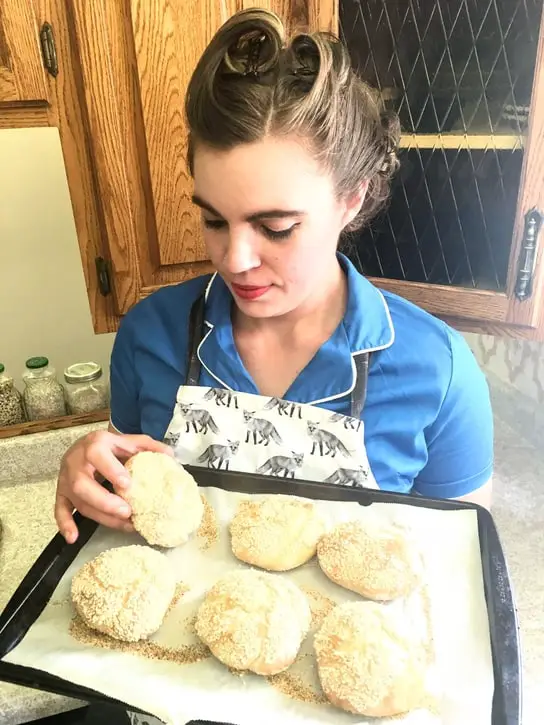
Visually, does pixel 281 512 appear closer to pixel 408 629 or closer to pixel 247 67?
pixel 408 629

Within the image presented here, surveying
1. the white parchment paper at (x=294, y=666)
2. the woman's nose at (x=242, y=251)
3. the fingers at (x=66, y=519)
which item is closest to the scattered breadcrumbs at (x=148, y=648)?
the white parchment paper at (x=294, y=666)

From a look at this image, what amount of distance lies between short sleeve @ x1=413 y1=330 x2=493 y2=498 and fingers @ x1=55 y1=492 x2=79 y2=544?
0.51 meters

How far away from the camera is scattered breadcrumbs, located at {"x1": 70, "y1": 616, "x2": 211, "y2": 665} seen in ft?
2.14

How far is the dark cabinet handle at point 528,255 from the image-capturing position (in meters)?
1.11

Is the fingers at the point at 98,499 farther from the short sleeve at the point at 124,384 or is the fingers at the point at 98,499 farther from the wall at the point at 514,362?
the wall at the point at 514,362

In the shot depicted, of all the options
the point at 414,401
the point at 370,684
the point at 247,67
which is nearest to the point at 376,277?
the point at 414,401

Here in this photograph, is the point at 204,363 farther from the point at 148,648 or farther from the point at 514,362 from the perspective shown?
the point at 514,362

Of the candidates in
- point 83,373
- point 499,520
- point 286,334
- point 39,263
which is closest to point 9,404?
point 83,373

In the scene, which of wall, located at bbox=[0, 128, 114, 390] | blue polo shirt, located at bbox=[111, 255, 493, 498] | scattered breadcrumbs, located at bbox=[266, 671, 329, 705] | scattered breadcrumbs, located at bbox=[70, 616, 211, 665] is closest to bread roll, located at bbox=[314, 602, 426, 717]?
scattered breadcrumbs, located at bbox=[266, 671, 329, 705]

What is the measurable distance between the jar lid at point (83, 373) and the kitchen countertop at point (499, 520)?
0.12 m

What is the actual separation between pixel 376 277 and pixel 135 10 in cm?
72

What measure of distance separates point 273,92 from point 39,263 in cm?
111

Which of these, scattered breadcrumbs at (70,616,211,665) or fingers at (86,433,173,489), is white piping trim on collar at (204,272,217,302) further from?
Result: scattered breadcrumbs at (70,616,211,665)

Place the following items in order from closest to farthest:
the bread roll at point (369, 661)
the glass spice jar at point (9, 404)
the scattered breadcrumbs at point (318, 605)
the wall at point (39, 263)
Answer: the bread roll at point (369, 661)
the scattered breadcrumbs at point (318, 605)
the glass spice jar at point (9, 404)
the wall at point (39, 263)
